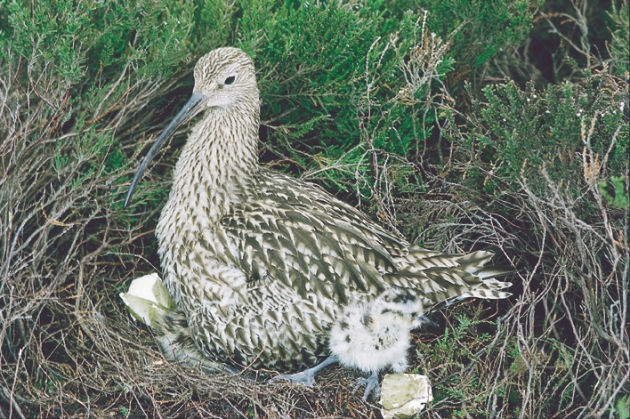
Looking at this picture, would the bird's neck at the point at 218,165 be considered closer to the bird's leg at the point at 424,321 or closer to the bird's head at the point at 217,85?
the bird's head at the point at 217,85

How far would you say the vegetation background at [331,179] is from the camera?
169 inches

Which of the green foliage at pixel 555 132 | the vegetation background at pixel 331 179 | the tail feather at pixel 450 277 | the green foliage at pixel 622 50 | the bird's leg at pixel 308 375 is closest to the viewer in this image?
the green foliage at pixel 555 132

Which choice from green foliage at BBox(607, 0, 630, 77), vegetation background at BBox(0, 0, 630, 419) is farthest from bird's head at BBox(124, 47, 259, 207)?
green foliage at BBox(607, 0, 630, 77)

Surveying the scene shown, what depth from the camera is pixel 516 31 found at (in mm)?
5383

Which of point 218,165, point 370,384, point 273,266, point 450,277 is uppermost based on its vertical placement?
point 218,165

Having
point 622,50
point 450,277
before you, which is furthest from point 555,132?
point 622,50

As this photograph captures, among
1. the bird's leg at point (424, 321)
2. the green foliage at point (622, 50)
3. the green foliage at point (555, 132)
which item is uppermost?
the green foliage at point (622, 50)

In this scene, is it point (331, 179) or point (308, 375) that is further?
point (331, 179)

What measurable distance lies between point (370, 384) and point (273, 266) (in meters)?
0.83

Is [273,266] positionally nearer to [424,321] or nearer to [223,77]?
[424,321]

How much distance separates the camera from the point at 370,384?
4.47 m

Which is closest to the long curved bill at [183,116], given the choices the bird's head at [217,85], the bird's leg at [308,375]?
the bird's head at [217,85]

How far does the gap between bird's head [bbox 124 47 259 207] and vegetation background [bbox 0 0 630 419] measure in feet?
1.07

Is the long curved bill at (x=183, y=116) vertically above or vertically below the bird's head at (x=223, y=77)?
below
